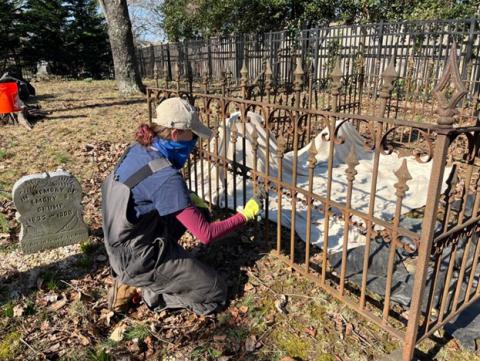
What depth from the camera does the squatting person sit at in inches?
96.0

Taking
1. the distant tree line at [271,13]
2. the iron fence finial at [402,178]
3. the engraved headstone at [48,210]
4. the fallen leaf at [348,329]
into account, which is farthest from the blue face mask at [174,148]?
the distant tree line at [271,13]

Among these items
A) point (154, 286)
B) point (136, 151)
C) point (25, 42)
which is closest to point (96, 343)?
point (154, 286)

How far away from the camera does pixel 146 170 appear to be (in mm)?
2436

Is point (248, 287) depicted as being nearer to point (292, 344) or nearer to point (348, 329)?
point (292, 344)

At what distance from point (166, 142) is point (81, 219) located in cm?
174

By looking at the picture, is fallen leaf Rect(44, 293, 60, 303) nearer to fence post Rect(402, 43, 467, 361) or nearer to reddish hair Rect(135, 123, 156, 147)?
reddish hair Rect(135, 123, 156, 147)

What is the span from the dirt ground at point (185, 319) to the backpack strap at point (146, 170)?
1028mm

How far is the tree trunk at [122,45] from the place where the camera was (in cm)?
1154

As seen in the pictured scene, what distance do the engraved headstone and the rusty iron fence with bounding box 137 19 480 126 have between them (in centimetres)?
441

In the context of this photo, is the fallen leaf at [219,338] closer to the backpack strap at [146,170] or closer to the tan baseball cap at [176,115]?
the backpack strap at [146,170]

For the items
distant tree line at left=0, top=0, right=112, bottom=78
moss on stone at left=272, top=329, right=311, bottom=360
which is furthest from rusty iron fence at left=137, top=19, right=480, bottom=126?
moss on stone at left=272, top=329, right=311, bottom=360

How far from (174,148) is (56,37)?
82.6 feet

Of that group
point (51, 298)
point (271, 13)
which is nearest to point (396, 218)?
point (51, 298)

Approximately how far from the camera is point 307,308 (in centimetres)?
283
